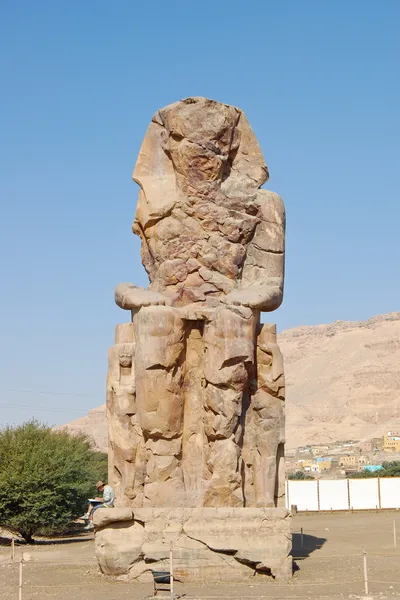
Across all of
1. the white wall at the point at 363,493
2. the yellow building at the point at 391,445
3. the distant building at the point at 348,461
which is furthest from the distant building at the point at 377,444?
the white wall at the point at 363,493

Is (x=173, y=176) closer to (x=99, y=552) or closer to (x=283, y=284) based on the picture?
(x=283, y=284)

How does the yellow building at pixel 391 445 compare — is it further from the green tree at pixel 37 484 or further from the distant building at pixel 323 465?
the green tree at pixel 37 484

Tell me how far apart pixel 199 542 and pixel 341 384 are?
317ft

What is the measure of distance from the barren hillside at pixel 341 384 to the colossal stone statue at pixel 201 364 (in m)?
67.3

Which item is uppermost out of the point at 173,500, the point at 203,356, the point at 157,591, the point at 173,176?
the point at 173,176

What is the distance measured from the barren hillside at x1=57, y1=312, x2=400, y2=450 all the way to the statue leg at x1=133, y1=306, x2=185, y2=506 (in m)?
67.7

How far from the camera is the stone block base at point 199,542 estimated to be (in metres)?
9.27

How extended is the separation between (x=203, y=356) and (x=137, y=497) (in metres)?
1.57

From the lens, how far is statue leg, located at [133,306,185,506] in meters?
9.66

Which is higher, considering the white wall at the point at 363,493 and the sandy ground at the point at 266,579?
the white wall at the point at 363,493

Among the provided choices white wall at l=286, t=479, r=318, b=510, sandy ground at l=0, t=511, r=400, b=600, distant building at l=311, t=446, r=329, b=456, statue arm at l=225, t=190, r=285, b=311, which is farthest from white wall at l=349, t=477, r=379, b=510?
distant building at l=311, t=446, r=329, b=456

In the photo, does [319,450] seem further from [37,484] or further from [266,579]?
[266,579]

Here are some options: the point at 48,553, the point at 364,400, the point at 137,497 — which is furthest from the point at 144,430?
the point at 364,400

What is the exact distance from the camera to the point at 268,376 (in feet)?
33.2
